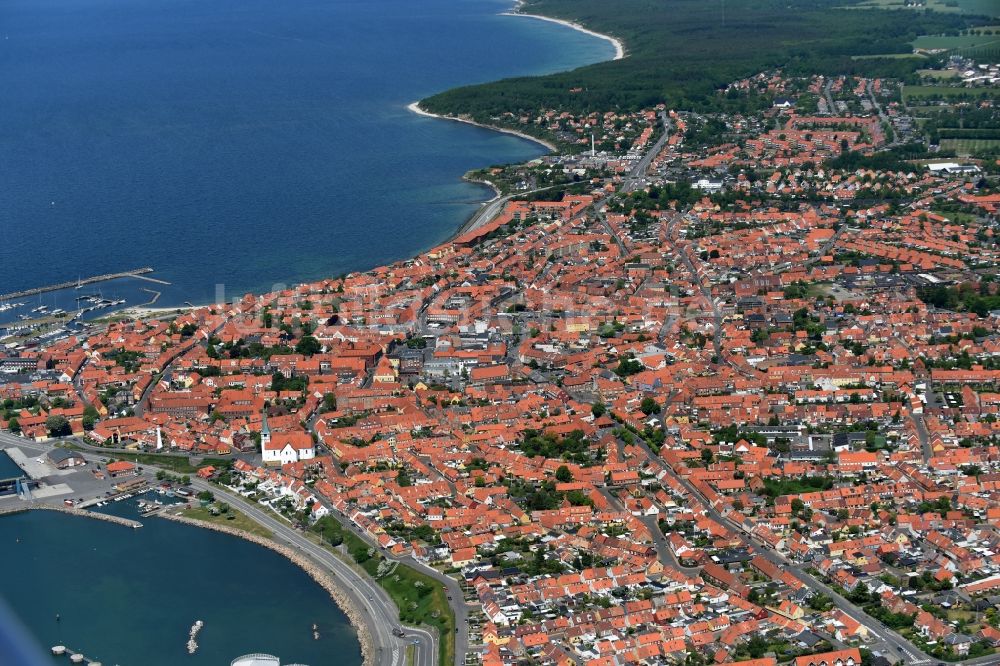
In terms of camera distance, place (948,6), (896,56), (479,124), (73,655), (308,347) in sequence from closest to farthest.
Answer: (73,655) → (308,347) → (479,124) → (896,56) → (948,6)

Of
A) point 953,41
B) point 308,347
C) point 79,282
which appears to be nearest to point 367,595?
point 308,347

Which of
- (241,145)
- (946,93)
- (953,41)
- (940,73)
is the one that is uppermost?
(953,41)

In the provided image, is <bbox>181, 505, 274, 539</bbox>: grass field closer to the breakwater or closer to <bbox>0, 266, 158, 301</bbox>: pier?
the breakwater

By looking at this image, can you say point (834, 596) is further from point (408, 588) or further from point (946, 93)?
point (946, 93)

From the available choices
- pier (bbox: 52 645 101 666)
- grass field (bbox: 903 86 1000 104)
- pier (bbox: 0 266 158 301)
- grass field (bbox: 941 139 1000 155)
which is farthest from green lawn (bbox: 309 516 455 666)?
grass field (bbox: 903 86 1000 104)

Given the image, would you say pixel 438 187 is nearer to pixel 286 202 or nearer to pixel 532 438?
→ pixel 286 202

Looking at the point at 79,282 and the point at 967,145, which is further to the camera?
the point at 967,145
